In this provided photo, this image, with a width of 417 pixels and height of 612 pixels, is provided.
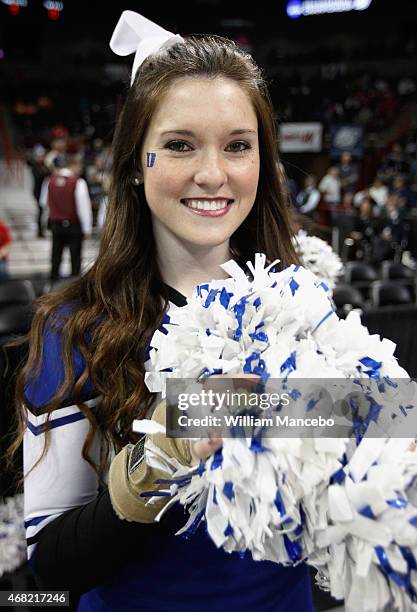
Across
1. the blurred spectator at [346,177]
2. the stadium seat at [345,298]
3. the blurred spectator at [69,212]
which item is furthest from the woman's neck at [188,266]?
the blurred spectator at [346,177]

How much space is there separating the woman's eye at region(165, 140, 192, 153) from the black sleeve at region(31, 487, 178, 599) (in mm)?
488

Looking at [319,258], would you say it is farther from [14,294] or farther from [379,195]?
[379,195]

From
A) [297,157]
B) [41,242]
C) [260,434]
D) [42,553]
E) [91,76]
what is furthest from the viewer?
[91,76]

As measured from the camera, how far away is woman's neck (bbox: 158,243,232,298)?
0.97 metres

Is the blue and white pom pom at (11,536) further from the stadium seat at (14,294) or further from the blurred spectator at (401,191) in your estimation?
the blurred spectator at (401,191)

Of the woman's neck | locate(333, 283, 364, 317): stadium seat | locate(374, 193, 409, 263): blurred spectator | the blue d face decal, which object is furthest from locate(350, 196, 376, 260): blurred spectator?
the blue d face decal

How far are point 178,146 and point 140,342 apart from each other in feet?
0.99

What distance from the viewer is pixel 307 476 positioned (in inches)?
20.5

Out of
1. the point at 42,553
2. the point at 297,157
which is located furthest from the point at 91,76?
the point at 42,553

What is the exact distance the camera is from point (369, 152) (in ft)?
38.9

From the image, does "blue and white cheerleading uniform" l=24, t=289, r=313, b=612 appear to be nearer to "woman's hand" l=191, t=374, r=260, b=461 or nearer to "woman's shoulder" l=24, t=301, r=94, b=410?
"woman's shoulder" l=24, t=301, r=94, b=410

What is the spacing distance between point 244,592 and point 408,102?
1419 cm

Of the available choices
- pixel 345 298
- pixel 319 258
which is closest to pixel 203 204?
pixel 319 258

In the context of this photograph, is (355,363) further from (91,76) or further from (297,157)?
(91,76)
